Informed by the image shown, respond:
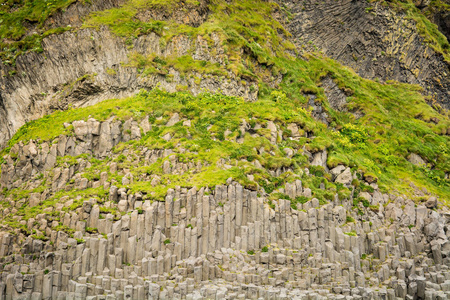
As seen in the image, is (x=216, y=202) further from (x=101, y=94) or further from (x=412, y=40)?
(x=412, y=40)

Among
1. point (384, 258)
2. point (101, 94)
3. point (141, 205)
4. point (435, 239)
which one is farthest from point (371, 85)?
point (141, 205)

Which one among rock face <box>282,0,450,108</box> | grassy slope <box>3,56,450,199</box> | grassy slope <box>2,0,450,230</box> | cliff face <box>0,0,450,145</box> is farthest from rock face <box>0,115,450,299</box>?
rock face <box>282,0,450,108</box>

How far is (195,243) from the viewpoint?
18375 mm

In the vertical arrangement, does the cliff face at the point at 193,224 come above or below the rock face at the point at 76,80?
below

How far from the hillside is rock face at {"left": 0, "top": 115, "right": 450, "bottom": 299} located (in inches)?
3.3

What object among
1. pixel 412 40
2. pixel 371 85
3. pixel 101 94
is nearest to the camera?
pixel 101 94

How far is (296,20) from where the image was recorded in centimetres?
4866

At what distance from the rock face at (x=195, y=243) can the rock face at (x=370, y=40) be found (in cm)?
2837

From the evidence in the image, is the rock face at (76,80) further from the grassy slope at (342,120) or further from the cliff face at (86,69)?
the grassy slope at (342,120)

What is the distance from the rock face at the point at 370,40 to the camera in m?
46.9

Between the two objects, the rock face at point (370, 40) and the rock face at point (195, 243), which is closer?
the rock face at point (195, 243)

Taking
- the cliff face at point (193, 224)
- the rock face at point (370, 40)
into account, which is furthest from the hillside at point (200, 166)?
the rock face at point (370, 40)

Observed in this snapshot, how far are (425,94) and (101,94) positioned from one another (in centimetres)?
4040

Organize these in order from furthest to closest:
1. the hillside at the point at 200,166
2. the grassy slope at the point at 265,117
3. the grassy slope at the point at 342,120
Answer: the grassy slope at the point at 342,120 < the grassy slope at the point at 265,117 < the hillside at the point at 200,166
